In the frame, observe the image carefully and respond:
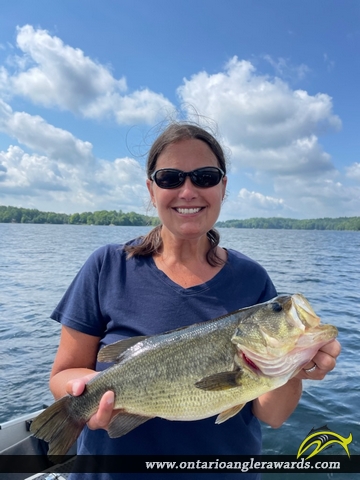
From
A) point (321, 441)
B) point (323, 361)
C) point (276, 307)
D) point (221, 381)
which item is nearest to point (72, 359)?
point (221, 381)

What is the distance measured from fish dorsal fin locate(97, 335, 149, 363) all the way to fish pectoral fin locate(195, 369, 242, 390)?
1.68ft

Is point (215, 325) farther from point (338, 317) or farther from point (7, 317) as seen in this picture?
point (7, 317)

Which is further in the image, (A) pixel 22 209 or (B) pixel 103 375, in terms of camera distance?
(A) pixel 22 209

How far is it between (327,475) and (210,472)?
4348 mm

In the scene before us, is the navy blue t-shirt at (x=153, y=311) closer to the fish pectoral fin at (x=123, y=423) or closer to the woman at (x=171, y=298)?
the woman at (x=171, y=298)

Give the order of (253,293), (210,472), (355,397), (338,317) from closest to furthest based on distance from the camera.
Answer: (210,472)
(253,293)
(355,397)
(338,317)

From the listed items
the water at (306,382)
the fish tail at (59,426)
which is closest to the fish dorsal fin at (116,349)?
the fish tail at (59,426)

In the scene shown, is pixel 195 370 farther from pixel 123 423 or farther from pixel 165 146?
pixel 165 146

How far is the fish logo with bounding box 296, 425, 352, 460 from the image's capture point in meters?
5.95

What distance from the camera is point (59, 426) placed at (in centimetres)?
254

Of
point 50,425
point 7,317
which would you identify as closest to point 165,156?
point 50,425

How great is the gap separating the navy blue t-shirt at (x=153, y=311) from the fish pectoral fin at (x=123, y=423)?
0.14 m

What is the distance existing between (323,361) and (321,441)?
4.97 m

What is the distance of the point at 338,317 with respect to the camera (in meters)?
13.8
